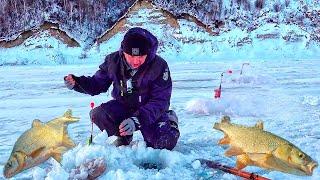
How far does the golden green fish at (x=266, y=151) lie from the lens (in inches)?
116

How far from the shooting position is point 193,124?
5.93 metres

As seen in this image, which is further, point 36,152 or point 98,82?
point 98,82

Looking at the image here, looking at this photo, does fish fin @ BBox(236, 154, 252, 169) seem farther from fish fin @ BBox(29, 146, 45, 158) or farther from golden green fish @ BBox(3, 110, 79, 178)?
fish fin @ BBox(29, 146, 45, 158)

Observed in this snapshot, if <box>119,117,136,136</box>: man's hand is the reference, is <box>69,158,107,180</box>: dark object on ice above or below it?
below

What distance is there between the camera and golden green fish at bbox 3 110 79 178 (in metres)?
3.04

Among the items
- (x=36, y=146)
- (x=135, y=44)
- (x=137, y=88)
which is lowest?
(x=36, y=146)

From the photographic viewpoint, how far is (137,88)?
4418mm

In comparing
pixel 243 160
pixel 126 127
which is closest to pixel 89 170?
pixel 126 127

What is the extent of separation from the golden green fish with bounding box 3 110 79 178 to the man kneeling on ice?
0.89 meters

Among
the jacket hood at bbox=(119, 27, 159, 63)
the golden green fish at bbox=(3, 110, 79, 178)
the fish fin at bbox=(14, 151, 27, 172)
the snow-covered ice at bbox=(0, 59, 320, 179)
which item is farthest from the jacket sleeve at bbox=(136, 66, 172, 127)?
the fish fin at bbox=(14, 151, 27, 172)

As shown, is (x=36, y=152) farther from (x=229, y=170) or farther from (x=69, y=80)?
(x=229, y=170)

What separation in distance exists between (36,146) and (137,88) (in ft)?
4.91

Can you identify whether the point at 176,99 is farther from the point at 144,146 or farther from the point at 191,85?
the point at 144,146

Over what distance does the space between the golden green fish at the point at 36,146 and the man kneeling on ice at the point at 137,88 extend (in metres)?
0.89
